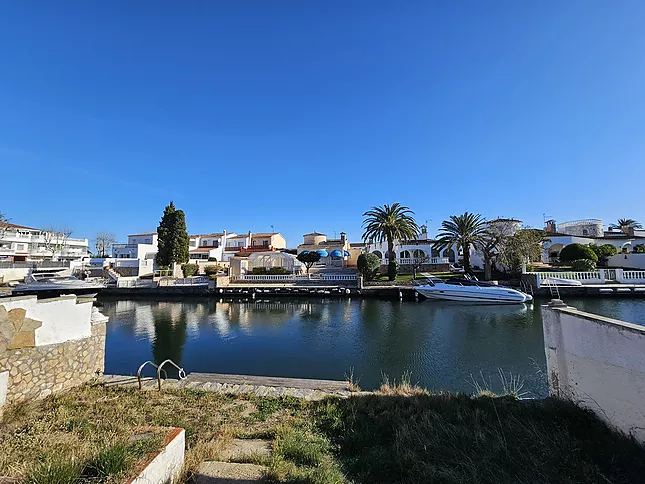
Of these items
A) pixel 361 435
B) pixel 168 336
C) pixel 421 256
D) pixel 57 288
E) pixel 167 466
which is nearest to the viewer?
pixel 167 466

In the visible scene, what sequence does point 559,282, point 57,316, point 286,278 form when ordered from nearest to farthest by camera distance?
1. point 57,316
2. point 559,282
3. point 286,278

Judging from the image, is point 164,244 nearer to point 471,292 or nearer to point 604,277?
point 471,292

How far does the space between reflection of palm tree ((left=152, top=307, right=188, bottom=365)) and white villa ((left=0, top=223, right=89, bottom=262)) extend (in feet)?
142

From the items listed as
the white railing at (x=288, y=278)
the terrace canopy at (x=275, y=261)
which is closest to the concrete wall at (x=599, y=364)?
the white railing at (x=288, y=278)

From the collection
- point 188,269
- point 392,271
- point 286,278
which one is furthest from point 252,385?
point 188,269

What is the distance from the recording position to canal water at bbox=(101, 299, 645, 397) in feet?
33.3

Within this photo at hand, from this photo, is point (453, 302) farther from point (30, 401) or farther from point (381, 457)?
point (30, 401)

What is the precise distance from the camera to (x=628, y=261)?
3158 cm

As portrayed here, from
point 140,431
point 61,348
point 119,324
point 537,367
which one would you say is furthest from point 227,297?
point 140,431

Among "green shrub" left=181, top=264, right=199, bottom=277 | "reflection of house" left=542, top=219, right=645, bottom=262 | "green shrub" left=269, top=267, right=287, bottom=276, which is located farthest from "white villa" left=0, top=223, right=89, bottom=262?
"reflection of house" left=542, top=219, right=645, bottom=262

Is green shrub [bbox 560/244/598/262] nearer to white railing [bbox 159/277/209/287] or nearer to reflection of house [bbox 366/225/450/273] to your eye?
reflection of house [bbox 366/225/450/273]

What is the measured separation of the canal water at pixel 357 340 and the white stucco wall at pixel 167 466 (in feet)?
20.9

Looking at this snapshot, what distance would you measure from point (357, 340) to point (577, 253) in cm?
3034

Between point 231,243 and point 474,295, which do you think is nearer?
point 474,295
